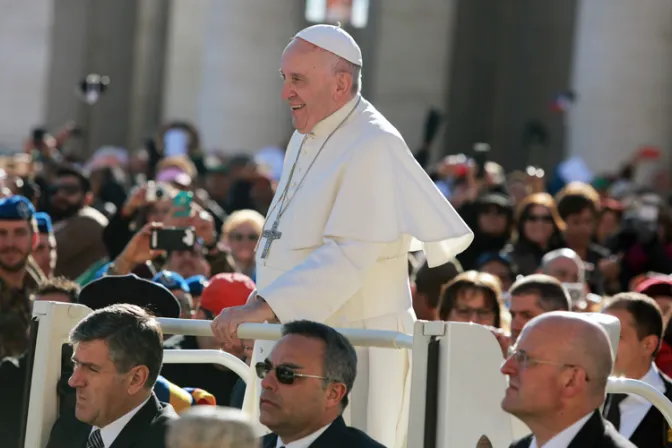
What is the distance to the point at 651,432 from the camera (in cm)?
616

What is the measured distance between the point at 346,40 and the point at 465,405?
1499 millimetres

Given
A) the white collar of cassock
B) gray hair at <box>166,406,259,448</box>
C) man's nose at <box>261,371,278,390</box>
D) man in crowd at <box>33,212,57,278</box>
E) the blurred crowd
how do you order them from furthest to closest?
man in crowd at <box>33,212,57,278</box> < the blurred crowd < the white collar of cassock < man's nose at <box>261,371,278,390</box> < gray hair at <box>166,406,259,448</box>

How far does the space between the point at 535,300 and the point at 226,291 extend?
4.85 ft

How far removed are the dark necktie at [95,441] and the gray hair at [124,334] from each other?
23 centimetres

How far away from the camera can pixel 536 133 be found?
64.7 feet

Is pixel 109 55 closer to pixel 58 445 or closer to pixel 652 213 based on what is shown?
pixel 652 213

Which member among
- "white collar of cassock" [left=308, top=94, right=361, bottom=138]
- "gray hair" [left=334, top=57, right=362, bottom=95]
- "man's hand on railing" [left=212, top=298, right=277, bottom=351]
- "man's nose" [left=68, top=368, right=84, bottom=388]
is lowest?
"man's nose" [left=68, top=368, right=84, bottom=388]

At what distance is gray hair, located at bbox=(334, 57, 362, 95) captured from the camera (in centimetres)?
578

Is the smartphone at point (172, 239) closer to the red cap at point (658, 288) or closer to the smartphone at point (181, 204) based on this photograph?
the smartphone at point (181, 204)

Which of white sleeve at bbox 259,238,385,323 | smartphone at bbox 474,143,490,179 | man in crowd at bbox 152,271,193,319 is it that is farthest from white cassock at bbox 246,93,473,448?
smartphone at bbox 474,143,490,179

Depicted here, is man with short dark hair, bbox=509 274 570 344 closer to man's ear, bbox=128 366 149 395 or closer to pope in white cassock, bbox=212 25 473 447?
pope in white cassock, bbox=212 25 473 447

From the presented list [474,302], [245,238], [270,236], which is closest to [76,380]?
[270,236]

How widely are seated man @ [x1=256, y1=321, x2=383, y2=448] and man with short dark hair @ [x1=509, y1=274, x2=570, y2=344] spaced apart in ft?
7.78

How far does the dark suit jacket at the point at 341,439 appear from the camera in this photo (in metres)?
4.95
